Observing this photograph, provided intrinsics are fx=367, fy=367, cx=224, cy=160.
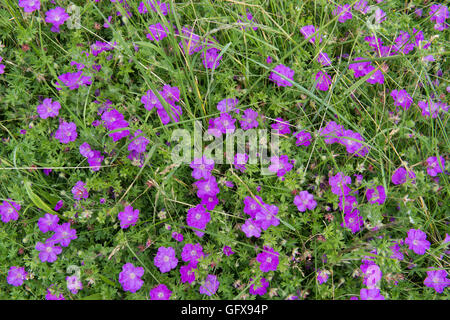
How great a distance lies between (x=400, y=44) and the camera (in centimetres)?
314

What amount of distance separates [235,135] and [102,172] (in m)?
1.06

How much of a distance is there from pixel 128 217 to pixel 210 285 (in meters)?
0.74

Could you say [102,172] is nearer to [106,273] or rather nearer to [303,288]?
[106,273]

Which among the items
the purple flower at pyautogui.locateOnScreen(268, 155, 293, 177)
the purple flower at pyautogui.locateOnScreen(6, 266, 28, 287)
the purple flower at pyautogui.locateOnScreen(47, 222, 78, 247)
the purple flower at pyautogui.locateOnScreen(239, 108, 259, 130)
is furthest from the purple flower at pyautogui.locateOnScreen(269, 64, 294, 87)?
the purple flower at pyautogui.locateOnScreen(6, 266, 28, 287)

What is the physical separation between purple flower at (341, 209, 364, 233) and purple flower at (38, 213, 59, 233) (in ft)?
6.72

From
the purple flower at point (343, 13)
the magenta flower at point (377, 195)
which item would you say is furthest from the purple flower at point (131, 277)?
the purple flower at point (343, 13)

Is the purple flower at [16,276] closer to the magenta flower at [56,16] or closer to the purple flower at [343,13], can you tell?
the magenta flower at [56,16]

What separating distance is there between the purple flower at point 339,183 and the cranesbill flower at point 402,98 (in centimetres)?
81

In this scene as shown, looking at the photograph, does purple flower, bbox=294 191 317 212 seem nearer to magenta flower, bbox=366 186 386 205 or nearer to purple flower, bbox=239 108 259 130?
magenta flower, bbox=366 186 386 205

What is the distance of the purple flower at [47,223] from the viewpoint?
260 centimetres

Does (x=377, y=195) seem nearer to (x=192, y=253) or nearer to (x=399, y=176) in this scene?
(x=399, y=176)

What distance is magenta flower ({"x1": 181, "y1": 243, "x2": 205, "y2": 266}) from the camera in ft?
8.25

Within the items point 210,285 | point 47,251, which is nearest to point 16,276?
point 47,251
